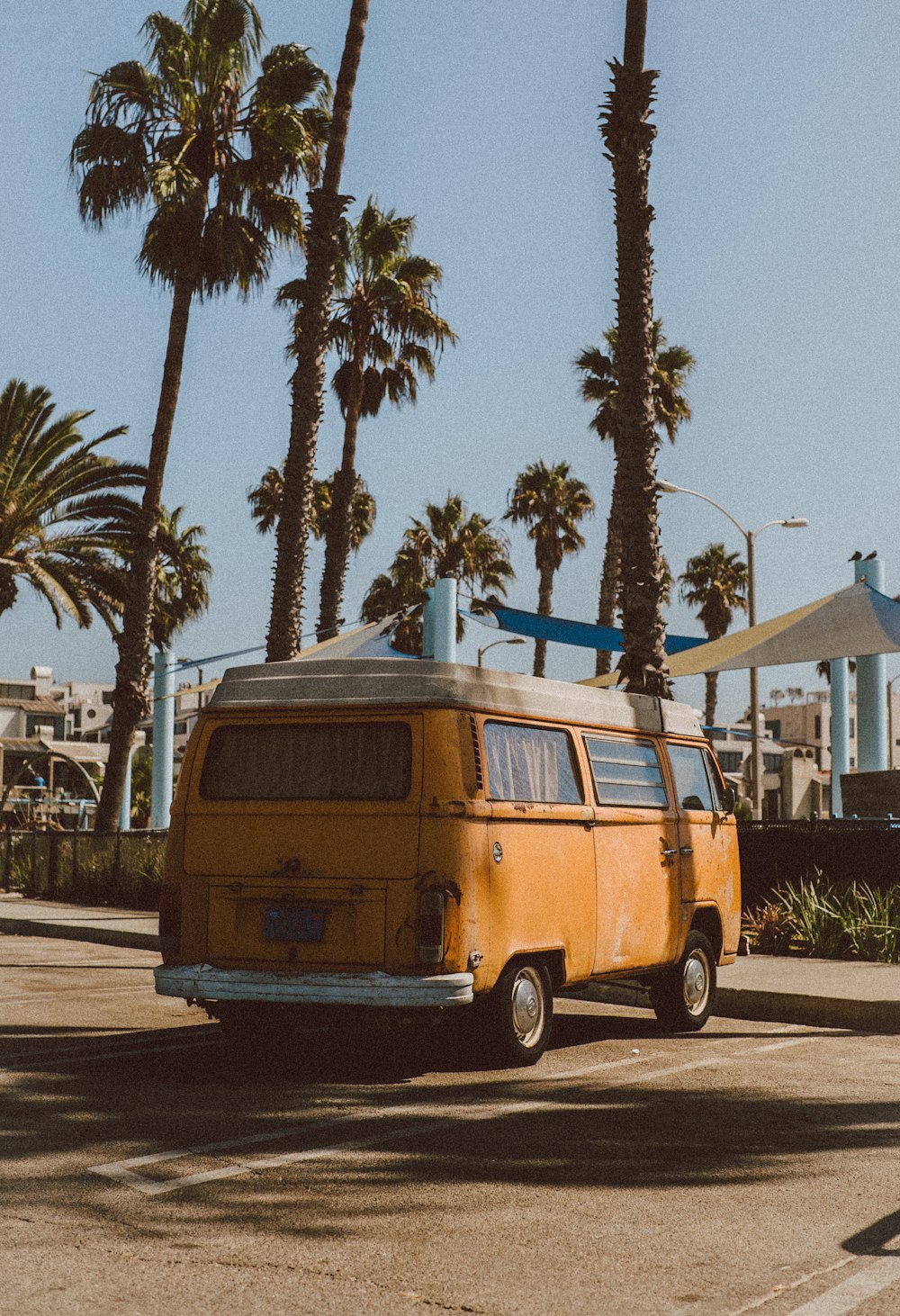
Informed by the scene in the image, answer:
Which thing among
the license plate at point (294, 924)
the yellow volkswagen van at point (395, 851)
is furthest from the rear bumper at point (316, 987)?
the license plate at point (294, 924)

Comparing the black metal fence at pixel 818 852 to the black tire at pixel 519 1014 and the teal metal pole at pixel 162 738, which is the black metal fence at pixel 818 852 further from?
the teal metal pole at pixel 162 738

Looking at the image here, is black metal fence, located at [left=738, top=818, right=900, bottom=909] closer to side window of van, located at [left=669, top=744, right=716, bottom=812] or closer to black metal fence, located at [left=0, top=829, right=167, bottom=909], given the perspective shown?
side window of van, located at [left=669, top=744, right=716, bottom=812]

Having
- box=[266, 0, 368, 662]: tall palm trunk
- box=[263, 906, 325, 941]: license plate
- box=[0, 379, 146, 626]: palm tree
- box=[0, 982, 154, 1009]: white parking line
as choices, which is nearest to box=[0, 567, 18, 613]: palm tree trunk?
box=[0, 379, 146, 626]: palm tree

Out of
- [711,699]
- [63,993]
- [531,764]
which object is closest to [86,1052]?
[531,764]

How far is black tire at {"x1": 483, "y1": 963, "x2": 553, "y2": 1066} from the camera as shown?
8.35 meters

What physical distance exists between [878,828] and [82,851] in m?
14.7

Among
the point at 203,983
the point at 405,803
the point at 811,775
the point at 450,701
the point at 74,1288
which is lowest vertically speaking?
the point at 74,1288

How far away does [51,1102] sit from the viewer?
7.43 m

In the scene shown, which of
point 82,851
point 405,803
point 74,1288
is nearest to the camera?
point 74,1288

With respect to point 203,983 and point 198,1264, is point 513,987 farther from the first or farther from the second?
point 198,1264

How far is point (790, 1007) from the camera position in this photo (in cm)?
1141

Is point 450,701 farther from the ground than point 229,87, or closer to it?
closer to it

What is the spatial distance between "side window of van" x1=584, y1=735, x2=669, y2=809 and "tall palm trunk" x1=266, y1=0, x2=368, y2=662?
11.3 m

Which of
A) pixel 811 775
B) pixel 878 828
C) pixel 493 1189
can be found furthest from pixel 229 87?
pixel 811 775
